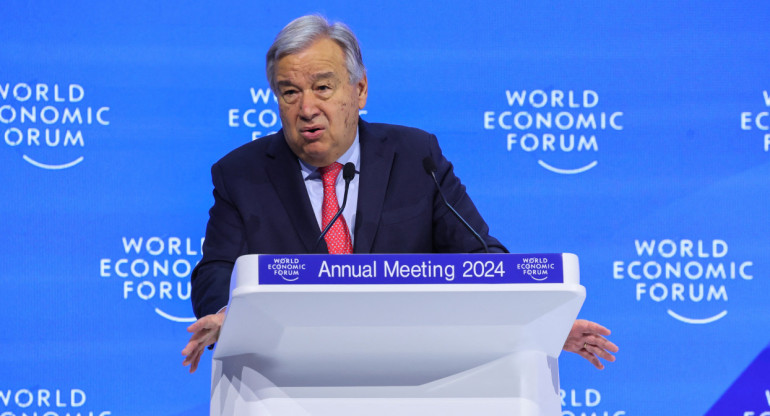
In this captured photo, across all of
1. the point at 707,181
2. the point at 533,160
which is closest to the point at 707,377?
the point at 707,181

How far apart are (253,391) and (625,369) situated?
2072 millimetres

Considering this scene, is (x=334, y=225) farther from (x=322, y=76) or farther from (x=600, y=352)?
(x=600, y=352)

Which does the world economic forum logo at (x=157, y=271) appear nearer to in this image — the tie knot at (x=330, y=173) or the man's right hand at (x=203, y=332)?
the tie knot at (x=330, y=173)

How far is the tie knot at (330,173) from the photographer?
85.8 inches

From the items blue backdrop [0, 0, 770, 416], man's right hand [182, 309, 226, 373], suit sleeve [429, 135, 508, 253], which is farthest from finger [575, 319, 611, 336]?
blue backdrop [0, 0, 770, 416]

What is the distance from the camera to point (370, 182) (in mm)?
2139

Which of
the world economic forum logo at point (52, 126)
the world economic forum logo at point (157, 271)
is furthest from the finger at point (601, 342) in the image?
the world economic forum logo at point (52, 126)

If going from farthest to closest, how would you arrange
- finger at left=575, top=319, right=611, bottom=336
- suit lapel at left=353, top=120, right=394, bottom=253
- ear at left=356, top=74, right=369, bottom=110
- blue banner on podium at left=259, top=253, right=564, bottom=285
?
ear at left=356, top=74, right=369, bottom=110, suit lapel at left=353, top=120, right=394, bottom=253, finger at left=575, top=319, right=611, bottom=336, blue banner on podium at left=259, top=253, right=564, bottom=285

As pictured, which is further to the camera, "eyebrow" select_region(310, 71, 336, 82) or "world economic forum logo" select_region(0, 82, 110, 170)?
"world economic forum logo" select_region(0, 82, 110, 170)

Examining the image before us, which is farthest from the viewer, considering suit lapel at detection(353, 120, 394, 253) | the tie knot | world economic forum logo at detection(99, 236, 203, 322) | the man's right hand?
world economic forum logo at detection(99, 236, 203, 322)

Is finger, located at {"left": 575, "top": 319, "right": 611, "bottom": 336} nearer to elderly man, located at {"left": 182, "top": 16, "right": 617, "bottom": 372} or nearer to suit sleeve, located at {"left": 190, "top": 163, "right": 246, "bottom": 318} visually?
elderly man, located at {"left": 182, "top": 16, "right": 617, "bottom": 372}

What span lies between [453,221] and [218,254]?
593 mm

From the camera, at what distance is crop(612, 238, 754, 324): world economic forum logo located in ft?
10.1

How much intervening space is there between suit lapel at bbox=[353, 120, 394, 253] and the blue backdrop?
2.84 ft
